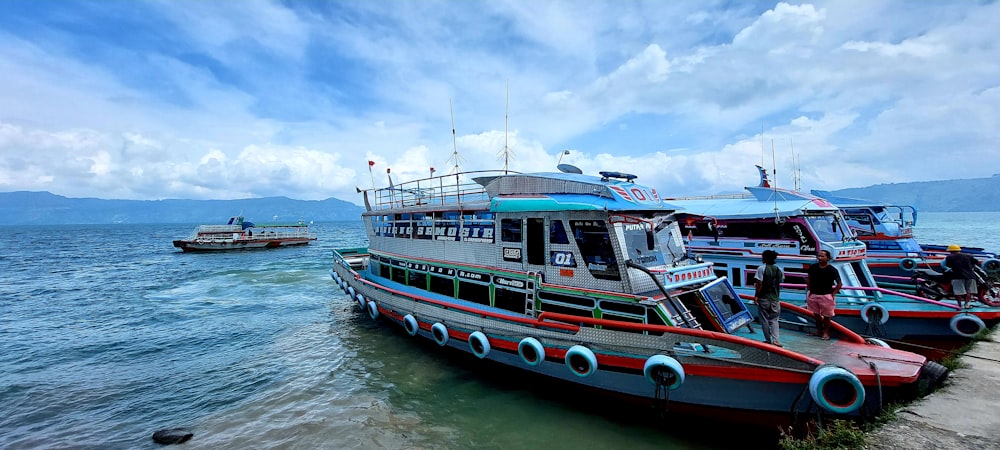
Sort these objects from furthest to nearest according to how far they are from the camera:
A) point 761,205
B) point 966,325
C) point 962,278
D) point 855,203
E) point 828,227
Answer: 1. point 855,203
2. point 761,205
3. point 828,227
4. point 962,278
5. point 966,325

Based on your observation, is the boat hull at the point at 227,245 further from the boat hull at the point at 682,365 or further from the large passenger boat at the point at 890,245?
the large passenger boat at the point at 890,245

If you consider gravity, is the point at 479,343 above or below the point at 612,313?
below

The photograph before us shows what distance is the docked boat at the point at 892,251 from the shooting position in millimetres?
13868

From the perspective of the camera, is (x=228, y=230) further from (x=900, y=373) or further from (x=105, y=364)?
(x=900, y=373)

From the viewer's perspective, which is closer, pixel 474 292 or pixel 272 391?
pixel 272 391

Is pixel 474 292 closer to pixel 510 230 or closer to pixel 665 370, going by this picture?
pixel 510 230

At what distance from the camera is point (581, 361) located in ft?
25.2

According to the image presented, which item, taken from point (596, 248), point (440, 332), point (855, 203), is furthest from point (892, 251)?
point (440, 332)

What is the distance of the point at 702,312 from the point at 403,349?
7897 millimetres

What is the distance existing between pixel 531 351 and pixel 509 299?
149cm

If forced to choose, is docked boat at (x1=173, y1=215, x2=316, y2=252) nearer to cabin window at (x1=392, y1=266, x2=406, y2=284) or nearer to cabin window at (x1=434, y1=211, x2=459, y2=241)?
cabin window at (x1=392, y1=266, x2=406, y2=284)

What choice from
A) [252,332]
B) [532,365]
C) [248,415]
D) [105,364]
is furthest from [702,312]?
[105,364]

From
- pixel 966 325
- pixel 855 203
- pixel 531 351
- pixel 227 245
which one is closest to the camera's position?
pixel 531 351

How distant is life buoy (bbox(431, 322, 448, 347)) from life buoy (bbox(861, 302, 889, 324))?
33.4 feet
